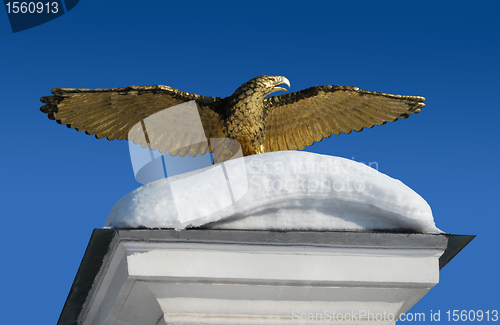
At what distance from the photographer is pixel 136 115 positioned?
4.04 m

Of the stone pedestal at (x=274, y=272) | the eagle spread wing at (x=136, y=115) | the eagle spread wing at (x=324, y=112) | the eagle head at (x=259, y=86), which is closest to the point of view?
the stone pedestal at (x=274, y=272)

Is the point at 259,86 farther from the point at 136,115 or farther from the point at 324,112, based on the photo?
the point at 136,115

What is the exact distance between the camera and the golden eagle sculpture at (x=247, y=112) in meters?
3.81

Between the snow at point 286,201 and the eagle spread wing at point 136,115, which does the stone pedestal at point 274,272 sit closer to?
the snow at point 286,201

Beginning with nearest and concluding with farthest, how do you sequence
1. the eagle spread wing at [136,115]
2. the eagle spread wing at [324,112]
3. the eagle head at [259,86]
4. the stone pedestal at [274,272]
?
the stone pedestal at [274,272], the eagle spread wing at [136,115], the eagle head at [259,86], the eagle spread wing at [324,112]

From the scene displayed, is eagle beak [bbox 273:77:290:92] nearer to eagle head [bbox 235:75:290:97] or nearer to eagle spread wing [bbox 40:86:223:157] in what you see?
eagle head [bbox 235:75:290:97]

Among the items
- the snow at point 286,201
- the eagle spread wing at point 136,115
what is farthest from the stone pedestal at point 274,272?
the eagle spread wing at point 136,115

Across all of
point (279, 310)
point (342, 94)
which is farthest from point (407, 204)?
point (342, 94)

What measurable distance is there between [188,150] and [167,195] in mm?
1962

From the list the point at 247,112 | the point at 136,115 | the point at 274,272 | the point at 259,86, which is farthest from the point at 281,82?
the point at 274,272

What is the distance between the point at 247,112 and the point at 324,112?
0.74 m

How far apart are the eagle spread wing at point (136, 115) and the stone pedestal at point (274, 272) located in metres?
1.75

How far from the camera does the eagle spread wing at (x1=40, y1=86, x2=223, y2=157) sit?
373 cm

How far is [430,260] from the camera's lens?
7.22 feet
